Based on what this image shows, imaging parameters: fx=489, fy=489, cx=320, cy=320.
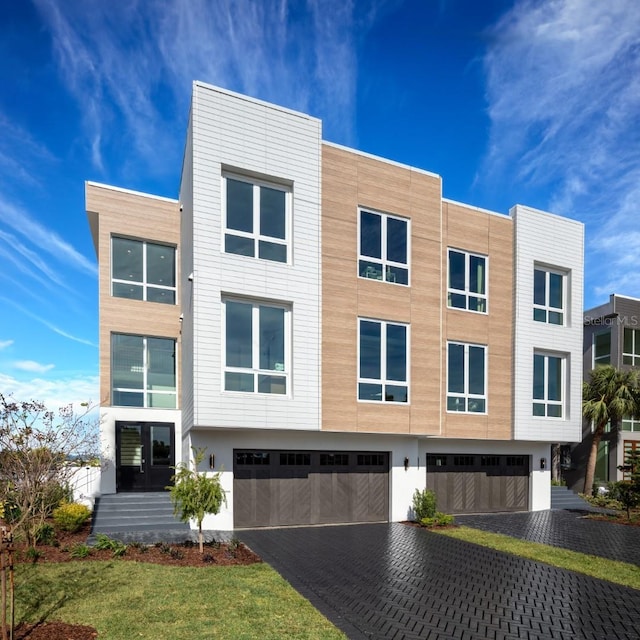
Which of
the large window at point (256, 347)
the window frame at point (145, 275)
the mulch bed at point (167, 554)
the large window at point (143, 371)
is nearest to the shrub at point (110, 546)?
the mulch bed at point (167, 554)

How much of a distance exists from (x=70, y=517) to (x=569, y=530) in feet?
44.1

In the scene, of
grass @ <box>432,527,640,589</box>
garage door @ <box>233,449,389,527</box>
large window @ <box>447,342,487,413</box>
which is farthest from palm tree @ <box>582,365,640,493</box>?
garage door @ <box>233,449,389,527</box>

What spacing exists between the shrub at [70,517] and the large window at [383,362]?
7663 mm

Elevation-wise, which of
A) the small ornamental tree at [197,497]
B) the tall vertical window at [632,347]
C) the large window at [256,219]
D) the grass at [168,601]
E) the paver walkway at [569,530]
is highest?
the large window at [256,219]

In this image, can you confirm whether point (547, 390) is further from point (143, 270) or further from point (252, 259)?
point (143, 270)

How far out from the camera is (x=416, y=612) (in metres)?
7.03

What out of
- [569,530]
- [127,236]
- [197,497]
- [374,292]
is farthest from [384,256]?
[569,530]

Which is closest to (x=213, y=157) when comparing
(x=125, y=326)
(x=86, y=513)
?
(x=125, y=326)

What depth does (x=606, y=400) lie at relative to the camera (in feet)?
74.2

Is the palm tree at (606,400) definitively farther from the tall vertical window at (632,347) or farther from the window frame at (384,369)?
the window frame at (384,369)

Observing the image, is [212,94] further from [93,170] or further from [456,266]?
[456,266]

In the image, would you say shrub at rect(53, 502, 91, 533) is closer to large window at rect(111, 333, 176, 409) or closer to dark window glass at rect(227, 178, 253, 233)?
large window at rect(111, 333, 176, 409)

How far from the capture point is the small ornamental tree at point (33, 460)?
11.0 m

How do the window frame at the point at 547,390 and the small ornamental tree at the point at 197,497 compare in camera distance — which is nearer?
the small ornamental tree at the point at 197,497
